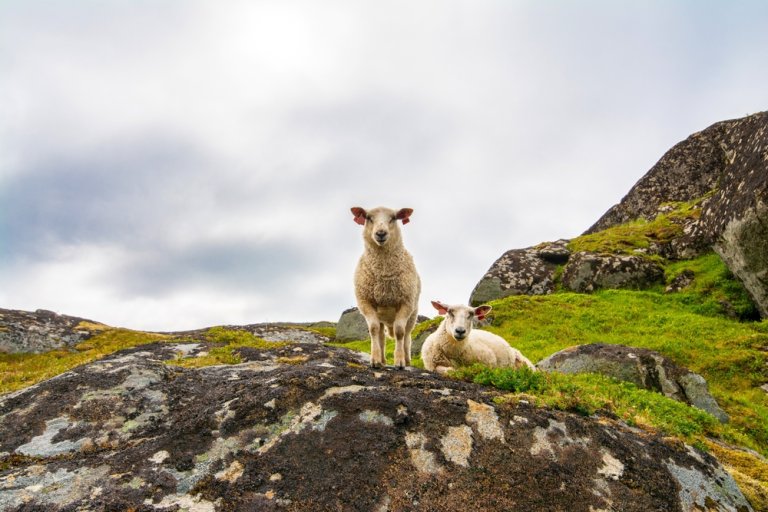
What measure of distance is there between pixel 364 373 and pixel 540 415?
3.08 m

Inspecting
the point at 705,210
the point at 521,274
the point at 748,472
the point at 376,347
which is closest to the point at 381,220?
the point at 376,347

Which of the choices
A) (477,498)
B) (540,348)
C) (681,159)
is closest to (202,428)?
(477,498)

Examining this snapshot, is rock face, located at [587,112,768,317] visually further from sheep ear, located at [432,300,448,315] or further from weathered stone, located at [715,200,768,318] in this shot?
sheep ear, located at [432,300,448,315]

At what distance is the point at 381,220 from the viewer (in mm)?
10648

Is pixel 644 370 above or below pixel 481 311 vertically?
below

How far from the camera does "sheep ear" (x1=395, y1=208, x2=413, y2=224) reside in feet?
36.3

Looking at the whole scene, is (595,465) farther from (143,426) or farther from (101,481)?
(143,426)

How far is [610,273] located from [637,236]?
24.9ft

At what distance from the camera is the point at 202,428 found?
6195 millimetres

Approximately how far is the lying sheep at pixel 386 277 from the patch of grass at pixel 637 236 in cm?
2830

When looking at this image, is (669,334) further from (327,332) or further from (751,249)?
(327,332)

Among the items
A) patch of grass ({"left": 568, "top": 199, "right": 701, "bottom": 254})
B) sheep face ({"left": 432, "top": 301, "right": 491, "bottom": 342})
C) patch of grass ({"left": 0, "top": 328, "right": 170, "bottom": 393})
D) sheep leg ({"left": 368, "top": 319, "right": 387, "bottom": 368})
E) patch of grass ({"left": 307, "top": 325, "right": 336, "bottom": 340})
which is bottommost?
sheep leg ({"left": 368, "top": 319, "right": 387, "bottom": 368})

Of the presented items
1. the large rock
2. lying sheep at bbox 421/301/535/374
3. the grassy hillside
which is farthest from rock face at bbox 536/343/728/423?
the large rock

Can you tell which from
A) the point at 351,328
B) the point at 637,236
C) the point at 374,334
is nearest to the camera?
the point at 374,334
